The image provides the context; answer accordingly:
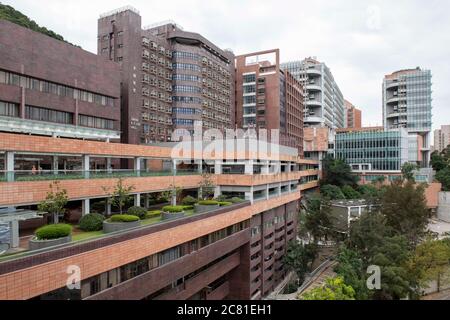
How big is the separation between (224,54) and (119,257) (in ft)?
195

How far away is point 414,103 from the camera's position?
83.4 meters

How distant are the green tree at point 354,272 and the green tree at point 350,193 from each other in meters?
30.5

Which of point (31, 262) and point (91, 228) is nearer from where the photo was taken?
point (31, 262)

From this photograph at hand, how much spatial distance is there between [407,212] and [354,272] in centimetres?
1849

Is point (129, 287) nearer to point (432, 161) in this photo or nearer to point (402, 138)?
point (402, 138)

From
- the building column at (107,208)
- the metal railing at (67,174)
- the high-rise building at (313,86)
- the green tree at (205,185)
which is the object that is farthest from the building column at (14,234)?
the high-rise building at (313,86)

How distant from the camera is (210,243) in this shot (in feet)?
81.1

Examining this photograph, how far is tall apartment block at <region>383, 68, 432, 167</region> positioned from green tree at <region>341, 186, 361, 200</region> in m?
30.3

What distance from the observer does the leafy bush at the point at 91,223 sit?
1761 cm

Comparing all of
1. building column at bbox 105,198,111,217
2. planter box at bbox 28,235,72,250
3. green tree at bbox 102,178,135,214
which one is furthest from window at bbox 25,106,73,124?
planter box at bbox 28,235,72,250

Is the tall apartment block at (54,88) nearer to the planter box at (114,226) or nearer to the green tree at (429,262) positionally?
the planter box at (114,226)
